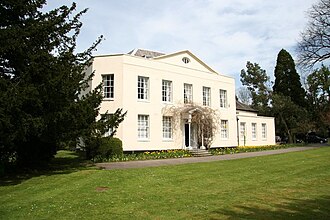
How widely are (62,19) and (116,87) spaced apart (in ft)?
32.3

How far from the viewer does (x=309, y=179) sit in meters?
11.1

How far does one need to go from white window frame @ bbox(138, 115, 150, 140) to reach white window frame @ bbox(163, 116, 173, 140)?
165 centimetres

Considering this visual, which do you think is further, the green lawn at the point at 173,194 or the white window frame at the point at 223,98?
the white window frame at the point at 223,98

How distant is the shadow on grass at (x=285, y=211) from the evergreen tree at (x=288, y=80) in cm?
3986

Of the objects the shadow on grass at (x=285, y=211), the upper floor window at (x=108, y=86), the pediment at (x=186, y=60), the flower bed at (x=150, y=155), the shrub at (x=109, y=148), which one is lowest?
the shadow on grass at (x=285, y=211)

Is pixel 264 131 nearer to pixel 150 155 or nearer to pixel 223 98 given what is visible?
pixel 223 98

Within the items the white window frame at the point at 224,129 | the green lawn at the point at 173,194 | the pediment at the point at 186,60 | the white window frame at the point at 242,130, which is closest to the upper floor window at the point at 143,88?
the pediment at the point at 186,60

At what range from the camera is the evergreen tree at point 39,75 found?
11188mm

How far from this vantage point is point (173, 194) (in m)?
9.25

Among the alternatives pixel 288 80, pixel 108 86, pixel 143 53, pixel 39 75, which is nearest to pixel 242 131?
pixel 143 53

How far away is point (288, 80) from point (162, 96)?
27.9 metres

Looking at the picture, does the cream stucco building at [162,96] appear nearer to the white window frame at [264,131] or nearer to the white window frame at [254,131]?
the white window frame at [254,131]

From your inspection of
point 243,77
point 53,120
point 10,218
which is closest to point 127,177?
point 53,120

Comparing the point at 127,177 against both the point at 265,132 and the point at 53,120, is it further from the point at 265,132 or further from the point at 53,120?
the point at 265,132
